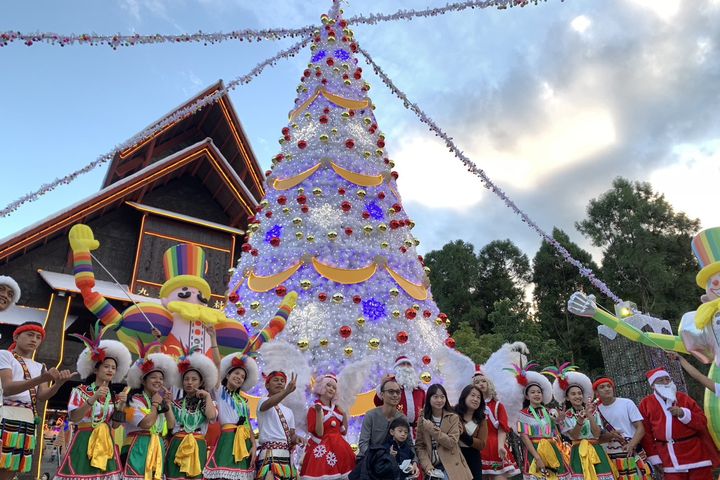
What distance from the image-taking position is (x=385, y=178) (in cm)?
783

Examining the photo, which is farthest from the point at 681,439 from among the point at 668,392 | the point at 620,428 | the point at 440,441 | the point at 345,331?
the point at 345,331

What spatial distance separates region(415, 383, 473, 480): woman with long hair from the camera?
11.9 ft

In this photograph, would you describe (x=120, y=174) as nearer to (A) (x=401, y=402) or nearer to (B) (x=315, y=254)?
(B) (x=315, y=254)

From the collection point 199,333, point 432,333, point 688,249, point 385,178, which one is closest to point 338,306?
point 432,333

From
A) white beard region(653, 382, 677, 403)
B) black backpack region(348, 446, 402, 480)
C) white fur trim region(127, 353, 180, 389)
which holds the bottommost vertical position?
black backpack region(348, 446, 402, 480)

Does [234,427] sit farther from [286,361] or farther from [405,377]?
[405,377]

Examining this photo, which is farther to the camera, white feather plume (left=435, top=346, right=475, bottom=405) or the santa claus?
white feather plume (left=435, top=346, right=475, bottom=405)

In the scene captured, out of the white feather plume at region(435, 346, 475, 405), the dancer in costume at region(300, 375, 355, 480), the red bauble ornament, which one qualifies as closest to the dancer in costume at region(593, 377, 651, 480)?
the white feather plume at region(435, 346, 475, 405)

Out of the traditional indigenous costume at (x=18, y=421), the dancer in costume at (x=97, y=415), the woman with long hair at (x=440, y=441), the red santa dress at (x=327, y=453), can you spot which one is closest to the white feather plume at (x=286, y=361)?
the red santa dress at (x=327, y=453)

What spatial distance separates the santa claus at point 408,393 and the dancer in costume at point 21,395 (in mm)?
2712

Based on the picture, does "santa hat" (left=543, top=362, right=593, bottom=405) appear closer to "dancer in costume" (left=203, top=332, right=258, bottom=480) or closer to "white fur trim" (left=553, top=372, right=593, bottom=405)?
"white fur trim" (left=553, top=372, right=593, bottom=405)

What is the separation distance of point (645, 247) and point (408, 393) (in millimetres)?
22592

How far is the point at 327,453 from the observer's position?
429cm

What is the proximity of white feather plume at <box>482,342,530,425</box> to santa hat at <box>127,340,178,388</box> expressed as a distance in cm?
300
